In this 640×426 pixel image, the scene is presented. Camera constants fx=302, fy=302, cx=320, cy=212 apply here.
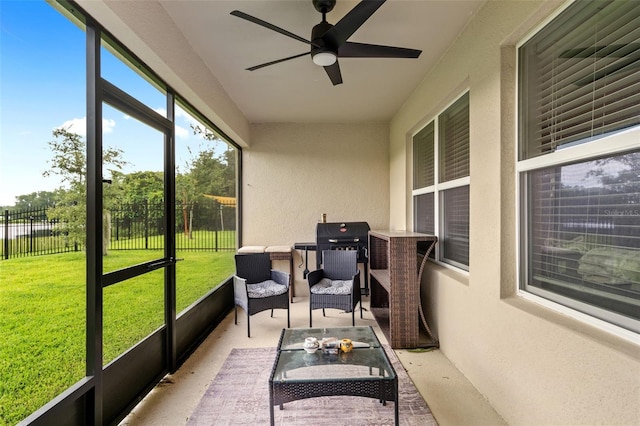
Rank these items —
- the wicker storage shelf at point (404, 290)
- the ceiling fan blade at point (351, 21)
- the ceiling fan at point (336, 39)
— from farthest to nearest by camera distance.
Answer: the wicker storage shelf at point (404, 290) → the ceiling fan at point (336, 39) → the ceiling fan blade at point (351, 21)

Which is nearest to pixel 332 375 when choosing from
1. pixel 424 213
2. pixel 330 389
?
pixel 330 389

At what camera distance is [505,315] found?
189 centimetres

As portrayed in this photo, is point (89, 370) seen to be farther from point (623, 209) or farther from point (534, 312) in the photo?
point (623, 209)

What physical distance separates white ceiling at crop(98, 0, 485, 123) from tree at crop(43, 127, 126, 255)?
77cm

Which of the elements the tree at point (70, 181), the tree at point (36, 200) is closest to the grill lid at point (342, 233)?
the tree at point (70, 181)

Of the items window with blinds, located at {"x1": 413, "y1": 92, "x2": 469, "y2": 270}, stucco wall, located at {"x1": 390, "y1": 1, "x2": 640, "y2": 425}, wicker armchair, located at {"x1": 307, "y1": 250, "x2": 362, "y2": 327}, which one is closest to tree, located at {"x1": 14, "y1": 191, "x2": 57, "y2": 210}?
wicker armchair, located at {"x1": 307, "y1": 250, "x2": 362, "y2": 327}

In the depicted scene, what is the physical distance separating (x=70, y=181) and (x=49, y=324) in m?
0.76

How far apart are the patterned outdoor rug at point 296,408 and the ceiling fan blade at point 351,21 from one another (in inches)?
94.3

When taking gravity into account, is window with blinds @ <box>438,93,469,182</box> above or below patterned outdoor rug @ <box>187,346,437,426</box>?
above

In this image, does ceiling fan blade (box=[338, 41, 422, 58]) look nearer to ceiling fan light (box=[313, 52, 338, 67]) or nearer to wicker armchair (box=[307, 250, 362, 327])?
ceiling fan light (box=[313, 52, 338, 67])

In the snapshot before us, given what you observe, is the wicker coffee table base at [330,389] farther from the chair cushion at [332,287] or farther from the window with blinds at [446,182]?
the chair cushion at [332,287]

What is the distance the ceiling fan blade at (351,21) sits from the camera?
1.61 metres

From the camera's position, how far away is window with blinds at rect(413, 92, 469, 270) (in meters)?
2.67

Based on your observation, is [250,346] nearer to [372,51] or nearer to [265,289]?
[265,289]
